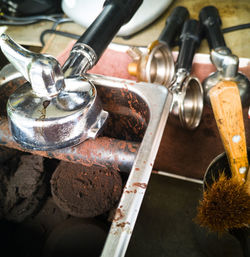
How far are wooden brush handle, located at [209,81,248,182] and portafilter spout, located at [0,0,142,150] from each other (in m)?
0.22

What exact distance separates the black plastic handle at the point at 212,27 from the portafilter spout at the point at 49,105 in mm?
499

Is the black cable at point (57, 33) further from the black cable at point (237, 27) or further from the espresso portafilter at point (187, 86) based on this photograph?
the black cable at point (237, 27)

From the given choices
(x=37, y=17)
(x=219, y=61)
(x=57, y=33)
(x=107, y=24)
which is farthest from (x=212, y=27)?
(x=37, y=17)

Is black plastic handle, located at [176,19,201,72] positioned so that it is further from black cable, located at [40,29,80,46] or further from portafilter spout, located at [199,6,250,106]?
black cable, located at [40,29,80,46]

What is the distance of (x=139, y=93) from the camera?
1.51ft

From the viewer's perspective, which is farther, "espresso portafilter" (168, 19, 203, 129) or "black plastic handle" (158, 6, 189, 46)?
"black plastic handle" (158, 6, 189, 46)

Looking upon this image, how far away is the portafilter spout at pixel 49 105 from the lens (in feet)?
1.01

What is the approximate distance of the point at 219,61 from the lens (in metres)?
0.58

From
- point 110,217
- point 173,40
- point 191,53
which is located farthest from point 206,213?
point 173,40

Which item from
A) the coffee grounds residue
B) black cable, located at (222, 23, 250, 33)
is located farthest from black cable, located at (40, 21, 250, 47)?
the coffee grounds residue

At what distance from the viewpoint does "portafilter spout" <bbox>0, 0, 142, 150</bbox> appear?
31cm

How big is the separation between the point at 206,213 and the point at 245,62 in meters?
0.50

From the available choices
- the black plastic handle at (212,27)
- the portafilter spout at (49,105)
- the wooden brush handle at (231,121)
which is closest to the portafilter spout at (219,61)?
the black plastic handle at (212,27)

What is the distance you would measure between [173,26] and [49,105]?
58 cm
